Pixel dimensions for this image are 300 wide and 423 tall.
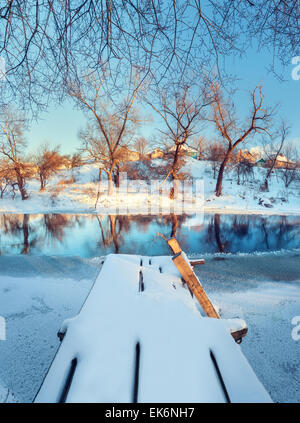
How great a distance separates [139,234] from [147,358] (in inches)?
273

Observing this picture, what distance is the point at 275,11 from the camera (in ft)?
6.53

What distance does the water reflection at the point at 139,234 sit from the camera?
670 centimetres

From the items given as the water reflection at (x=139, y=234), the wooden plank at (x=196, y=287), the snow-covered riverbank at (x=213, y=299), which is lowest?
the snow-covered riverbank at (x=213, y=299)

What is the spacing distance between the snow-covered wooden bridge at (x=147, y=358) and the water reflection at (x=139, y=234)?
4473 millimetres

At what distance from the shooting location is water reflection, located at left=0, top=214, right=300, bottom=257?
22.0 feet

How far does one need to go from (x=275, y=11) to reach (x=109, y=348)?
3.38 m

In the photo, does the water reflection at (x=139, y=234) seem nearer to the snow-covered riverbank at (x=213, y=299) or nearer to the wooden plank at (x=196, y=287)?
the snow-covered riverbank at (x=213, y=299)

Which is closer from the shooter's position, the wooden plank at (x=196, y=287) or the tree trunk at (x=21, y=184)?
the wooden plank at (x=196, y=287)

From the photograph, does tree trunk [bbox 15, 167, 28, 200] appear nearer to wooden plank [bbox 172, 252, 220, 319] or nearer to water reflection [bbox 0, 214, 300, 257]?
water reflection [bbox 0, 214, 300, 257]

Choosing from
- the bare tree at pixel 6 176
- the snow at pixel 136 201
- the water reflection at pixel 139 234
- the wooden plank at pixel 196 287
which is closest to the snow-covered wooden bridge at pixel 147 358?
the wooden plank at pixel 196 287

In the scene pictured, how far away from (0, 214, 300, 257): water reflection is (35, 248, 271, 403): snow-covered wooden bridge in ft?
14.7

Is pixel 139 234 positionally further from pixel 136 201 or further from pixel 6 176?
pixel 6 176

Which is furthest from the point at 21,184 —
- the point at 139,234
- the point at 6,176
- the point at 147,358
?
the point at 147,358
